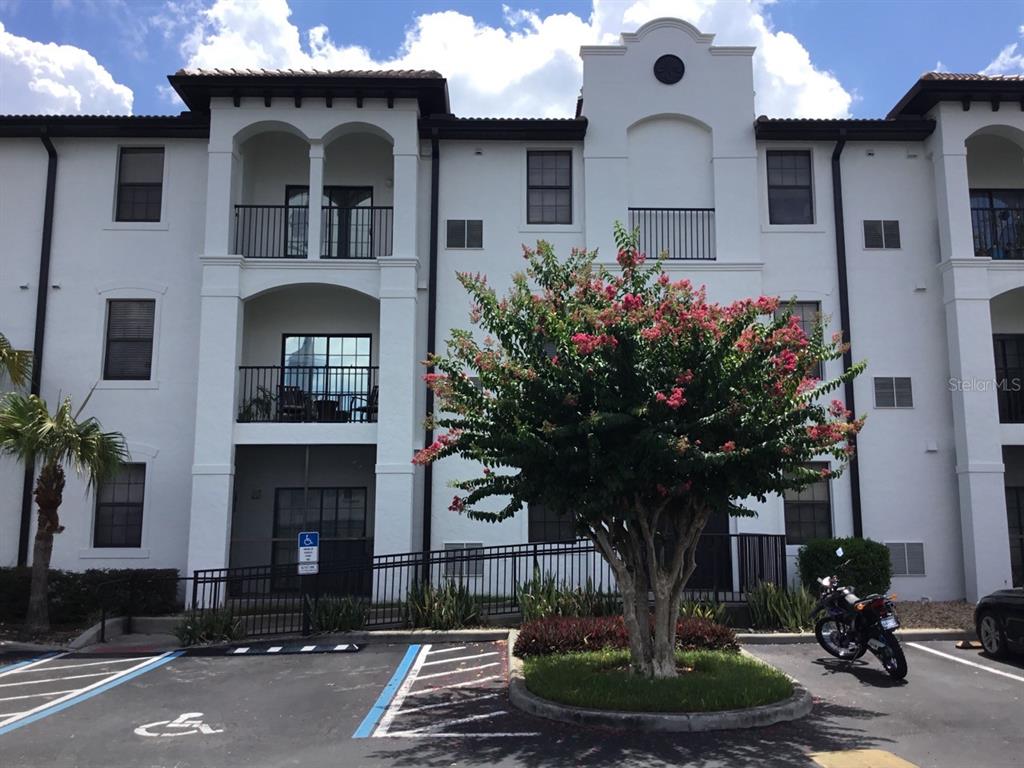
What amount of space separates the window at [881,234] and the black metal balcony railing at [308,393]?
10.1m

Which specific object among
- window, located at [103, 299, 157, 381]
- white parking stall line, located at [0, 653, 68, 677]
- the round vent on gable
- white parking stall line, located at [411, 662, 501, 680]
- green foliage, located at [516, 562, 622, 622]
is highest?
the round vent on gable

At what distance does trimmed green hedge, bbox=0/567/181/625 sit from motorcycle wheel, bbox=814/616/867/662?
10196 millimetres

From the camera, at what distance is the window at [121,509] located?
16219 millimetres

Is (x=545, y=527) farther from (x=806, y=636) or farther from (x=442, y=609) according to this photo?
(x=806, y=636)

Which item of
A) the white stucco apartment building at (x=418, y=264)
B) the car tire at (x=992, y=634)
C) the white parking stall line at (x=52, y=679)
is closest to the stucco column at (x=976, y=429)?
the white stucco apartment building at (x=418, y=264)

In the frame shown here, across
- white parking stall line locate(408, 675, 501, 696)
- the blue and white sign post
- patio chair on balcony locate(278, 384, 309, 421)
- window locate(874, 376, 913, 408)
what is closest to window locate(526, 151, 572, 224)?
patio chair on balcony locate(278, 384, 309, 421)

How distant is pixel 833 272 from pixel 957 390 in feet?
10.4

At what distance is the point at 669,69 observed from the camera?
57.5 ft

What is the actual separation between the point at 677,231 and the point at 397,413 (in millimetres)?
6553

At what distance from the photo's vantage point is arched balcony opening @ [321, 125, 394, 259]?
1727cm

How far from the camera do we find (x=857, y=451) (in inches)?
640

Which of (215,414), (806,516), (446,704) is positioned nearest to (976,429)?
(806,516)

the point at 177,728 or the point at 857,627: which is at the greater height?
the point at 857,627

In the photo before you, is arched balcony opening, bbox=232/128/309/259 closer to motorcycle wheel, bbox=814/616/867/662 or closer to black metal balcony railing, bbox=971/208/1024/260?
motorcycle wheel, bbox=814/616/867/662
